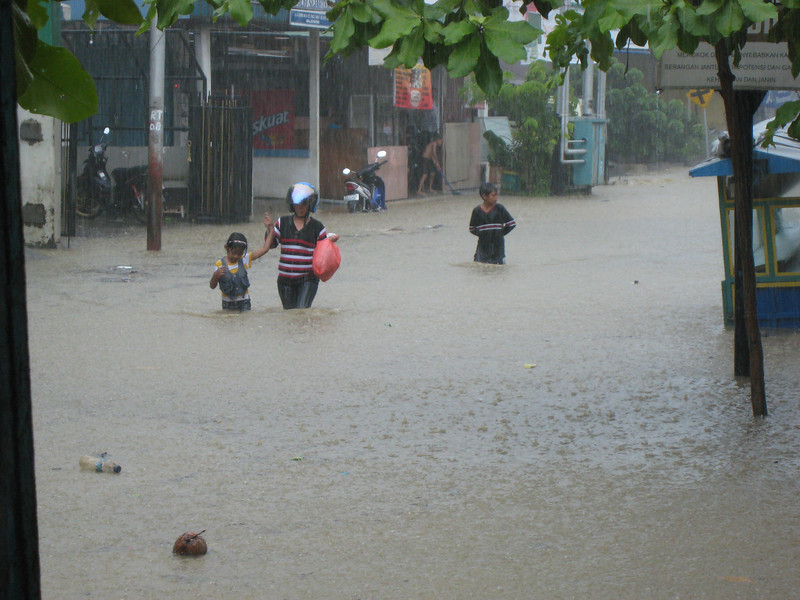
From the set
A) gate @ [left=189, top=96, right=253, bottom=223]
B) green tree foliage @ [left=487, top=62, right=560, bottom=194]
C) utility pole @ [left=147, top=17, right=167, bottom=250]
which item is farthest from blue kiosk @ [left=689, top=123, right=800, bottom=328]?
green tree foliage @ [left=487, top=62, right=560, bottom=194]

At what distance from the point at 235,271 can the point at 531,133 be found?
17862 mm

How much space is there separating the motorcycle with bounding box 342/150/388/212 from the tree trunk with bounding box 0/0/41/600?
2101cm

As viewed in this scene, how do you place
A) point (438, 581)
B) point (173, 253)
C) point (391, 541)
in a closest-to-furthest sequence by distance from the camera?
point (438, 581)
point (391, 541)
point (173, 253)

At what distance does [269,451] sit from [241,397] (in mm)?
1337

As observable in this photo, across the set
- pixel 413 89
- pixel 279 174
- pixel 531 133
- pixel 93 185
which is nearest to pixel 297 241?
pixel 93 185

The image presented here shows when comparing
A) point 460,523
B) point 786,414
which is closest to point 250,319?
point 786,414

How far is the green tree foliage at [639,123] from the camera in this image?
40125 mm

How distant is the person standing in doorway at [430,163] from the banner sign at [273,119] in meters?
3.95

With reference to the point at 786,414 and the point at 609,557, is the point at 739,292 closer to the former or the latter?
the point at 786,414

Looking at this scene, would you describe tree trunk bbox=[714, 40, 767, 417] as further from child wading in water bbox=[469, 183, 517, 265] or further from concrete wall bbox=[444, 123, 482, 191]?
concrete wall bbox=[444, 123, 482, 191]

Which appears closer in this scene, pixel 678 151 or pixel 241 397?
pixel 241 397

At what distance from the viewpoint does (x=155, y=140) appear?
15.0 meters

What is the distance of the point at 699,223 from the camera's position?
19.8 meters

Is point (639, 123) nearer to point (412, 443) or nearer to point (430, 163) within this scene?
point (430, 163)
